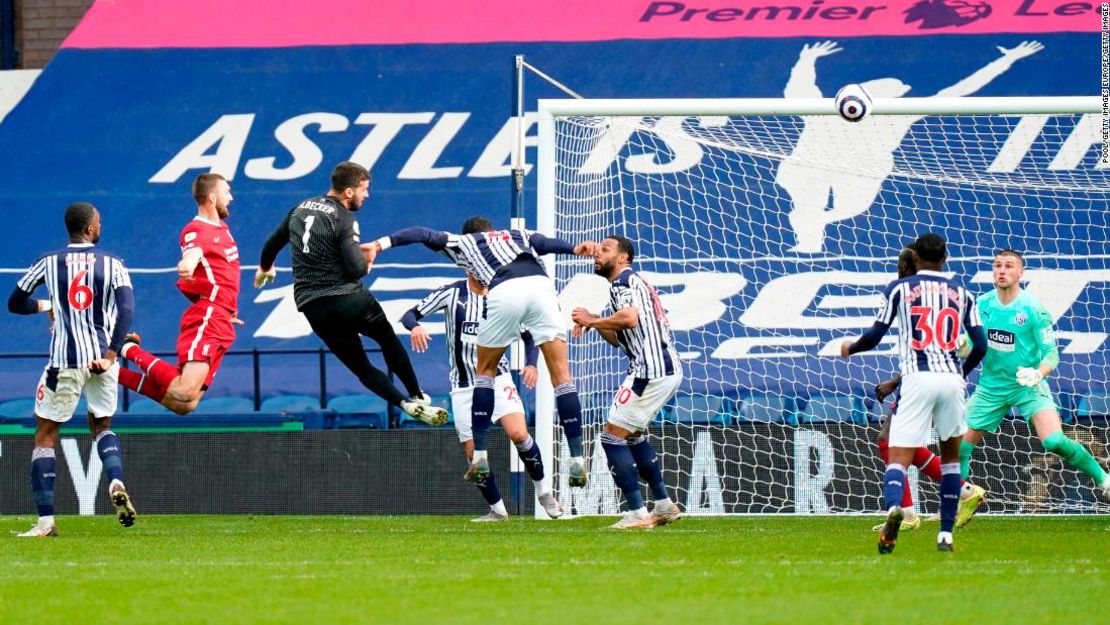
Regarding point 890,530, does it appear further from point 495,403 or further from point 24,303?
point 24,303

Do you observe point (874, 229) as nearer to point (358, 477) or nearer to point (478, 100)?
point (478, 100)

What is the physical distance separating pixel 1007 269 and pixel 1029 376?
741mm

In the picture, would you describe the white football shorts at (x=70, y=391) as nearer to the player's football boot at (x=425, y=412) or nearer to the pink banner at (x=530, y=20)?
the player's football boot at (x=425, y=412)

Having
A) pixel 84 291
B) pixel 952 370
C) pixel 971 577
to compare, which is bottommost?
pixel 971 577

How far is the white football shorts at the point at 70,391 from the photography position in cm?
984

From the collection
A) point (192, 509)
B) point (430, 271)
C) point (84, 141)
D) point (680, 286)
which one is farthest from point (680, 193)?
point (84, 141)

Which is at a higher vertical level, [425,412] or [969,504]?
[425,412]

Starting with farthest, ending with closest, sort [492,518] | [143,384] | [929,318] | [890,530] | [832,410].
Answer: [832,410] → [492,518] → [143,384] → [929,318] → [890,530]

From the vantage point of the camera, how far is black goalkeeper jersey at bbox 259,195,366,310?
33.3ft

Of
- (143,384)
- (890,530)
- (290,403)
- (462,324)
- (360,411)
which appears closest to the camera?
(890,530)

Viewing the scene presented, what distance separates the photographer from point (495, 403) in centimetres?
1127

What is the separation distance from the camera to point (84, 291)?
9.79m

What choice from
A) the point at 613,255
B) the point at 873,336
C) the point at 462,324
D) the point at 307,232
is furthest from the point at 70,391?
the point at 873,336

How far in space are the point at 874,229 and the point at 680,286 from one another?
217cm
